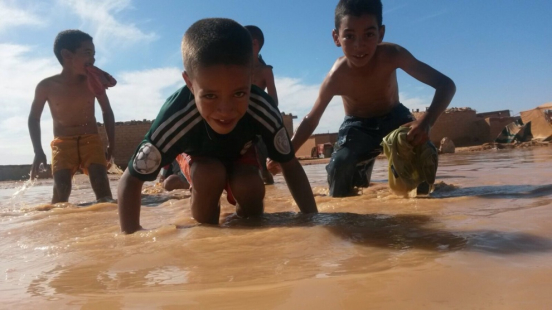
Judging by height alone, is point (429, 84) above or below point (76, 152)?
above

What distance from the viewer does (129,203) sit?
2.34 meters

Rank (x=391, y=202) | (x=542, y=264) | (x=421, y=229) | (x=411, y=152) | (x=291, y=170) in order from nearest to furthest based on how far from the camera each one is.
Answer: (x=542, y=264)
(x=421, y=229)
(x=291, y=170)
(x=391, y=202)
(x=411, y=152)

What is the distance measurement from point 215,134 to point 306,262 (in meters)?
1.28

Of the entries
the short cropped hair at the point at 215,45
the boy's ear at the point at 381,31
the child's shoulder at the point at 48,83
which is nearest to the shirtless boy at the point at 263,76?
the boy's ear at the point at 381,31

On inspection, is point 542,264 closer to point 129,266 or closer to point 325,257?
point 325,257

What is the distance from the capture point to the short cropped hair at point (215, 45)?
2141mm

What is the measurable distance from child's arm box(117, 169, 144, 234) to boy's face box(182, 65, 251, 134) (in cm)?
50

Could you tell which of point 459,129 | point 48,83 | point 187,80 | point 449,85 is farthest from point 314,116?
point 459,129

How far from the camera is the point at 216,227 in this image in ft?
7.59

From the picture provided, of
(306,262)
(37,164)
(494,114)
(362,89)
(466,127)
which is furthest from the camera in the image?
(494,114)

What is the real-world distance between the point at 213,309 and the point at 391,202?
6.87ft

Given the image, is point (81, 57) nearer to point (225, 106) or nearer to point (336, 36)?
point (336, 36)

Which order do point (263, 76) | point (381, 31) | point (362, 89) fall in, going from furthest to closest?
point (263, 76)
point (362, 89)
point (381, 31)

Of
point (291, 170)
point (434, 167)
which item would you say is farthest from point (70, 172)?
point (434, 167)
